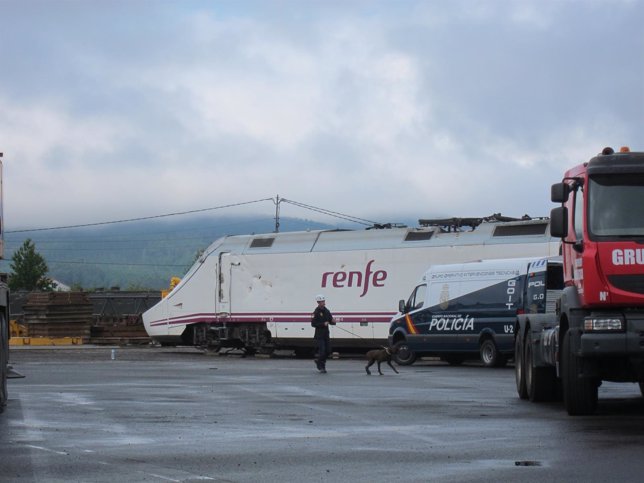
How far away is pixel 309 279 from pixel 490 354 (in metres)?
10.2

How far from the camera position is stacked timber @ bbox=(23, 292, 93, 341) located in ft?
178

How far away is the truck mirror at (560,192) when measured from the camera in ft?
51.3

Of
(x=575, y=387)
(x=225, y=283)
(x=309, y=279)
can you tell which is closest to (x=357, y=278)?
(x=309, y=279)

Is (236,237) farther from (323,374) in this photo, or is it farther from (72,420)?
(72,420)

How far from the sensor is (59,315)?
54688 millimetres

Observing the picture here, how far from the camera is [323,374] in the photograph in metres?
28.1

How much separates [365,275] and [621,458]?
92.7ft

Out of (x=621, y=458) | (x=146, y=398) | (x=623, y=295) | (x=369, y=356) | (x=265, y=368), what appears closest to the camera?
(x=621, y=458)

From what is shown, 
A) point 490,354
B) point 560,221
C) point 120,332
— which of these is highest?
point 560,221

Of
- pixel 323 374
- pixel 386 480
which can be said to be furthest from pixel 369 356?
pixel 386 480

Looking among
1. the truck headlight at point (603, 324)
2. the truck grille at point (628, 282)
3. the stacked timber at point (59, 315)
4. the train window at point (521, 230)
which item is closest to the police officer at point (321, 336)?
the train window at point (521, 230)

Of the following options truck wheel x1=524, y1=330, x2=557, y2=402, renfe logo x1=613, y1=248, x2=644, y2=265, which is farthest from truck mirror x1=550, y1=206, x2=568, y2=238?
truck wheel x1=524, y1=330, x2=557, y2=402

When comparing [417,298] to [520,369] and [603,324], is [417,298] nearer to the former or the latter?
[520,369]

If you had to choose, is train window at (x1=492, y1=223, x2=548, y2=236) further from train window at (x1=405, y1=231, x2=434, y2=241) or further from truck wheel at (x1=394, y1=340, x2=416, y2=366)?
truck wheel at (x1=394, y1=340, x2=416, y2=366)
